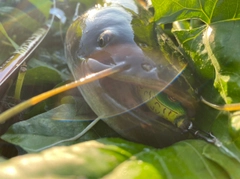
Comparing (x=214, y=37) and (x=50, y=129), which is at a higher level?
(x=214, y=37)

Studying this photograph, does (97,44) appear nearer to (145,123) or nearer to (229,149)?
(145,123)

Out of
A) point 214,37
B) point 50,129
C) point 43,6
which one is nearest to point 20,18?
point 43,6

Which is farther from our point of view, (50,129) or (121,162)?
(50,129)

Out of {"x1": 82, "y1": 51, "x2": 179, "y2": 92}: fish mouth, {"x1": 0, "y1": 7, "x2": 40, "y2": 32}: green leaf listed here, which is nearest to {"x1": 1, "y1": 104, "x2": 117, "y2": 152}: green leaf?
{"x1": 82, "y1": 51, "x2": 179, "y2": 92}: fish mouth

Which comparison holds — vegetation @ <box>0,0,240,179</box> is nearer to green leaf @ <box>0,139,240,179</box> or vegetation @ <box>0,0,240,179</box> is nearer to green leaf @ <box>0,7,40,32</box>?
green leaf @ <box>0,139,240,179</box>

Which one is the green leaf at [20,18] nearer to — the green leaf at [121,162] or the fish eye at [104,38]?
the fish eye at [104,38]

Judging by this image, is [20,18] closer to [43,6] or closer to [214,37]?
[43,6]

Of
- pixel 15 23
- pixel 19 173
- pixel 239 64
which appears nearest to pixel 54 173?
pixel 19 173
